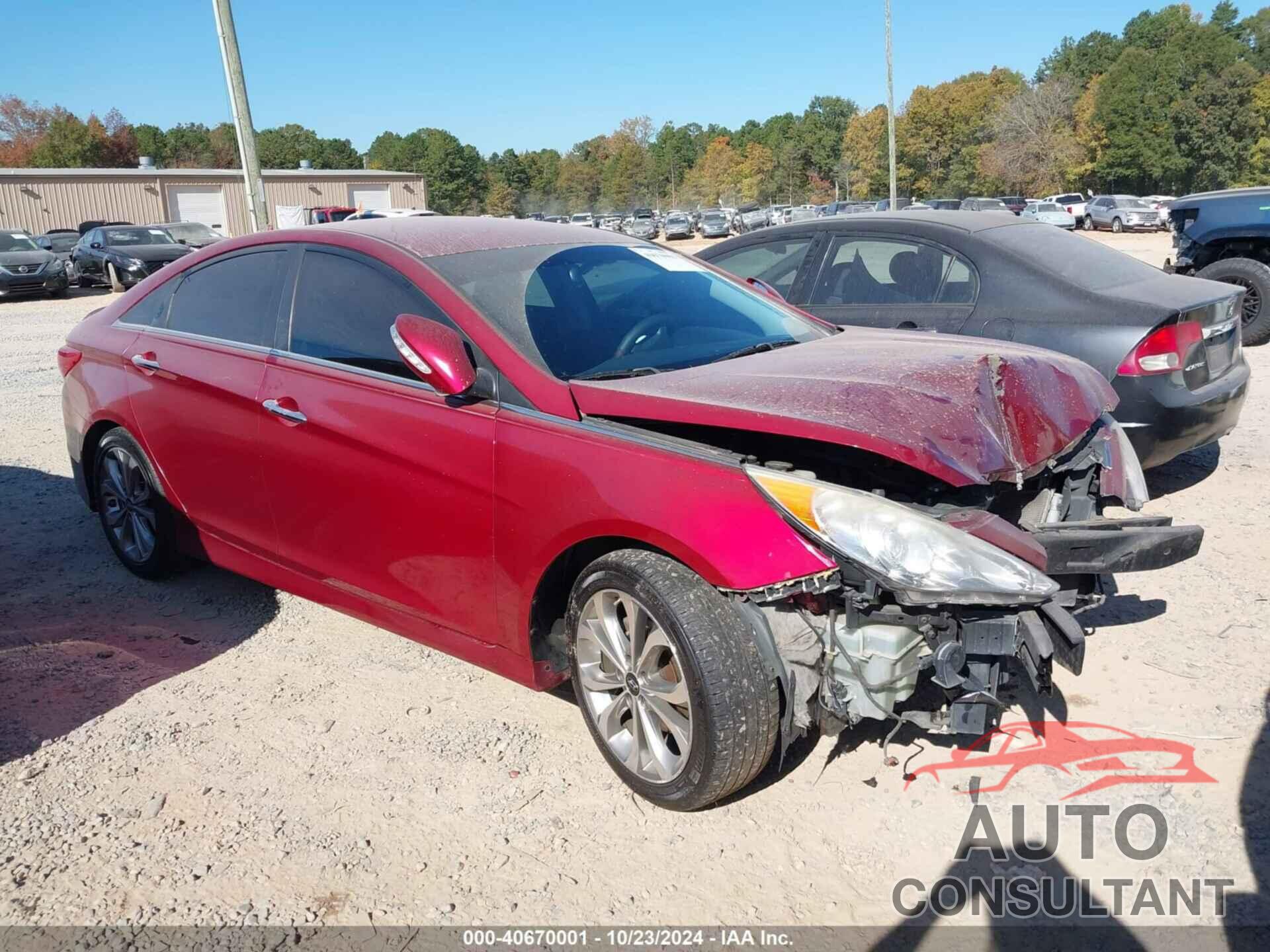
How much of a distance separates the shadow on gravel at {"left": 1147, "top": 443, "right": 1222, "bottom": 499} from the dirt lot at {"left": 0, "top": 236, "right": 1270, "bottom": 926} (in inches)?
54.5

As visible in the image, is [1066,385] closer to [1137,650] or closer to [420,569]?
[1137,650]

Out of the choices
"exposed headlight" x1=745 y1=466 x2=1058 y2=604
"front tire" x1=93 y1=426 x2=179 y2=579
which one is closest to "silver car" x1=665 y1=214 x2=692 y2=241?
"front tire" x1=93 y1=426 x2=179 y2=579

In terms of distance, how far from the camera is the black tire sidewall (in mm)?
2764

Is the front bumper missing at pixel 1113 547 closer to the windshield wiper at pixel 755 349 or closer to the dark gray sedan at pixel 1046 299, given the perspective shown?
the windshield wiper at pixel 755 349

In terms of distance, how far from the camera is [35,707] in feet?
12.3

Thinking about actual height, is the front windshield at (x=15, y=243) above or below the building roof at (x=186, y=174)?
below

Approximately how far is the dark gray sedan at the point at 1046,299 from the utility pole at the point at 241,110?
8.20 meters

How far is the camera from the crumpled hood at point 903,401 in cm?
273

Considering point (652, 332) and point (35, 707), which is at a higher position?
point (652, 332)

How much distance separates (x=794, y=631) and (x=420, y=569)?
1.41 metres

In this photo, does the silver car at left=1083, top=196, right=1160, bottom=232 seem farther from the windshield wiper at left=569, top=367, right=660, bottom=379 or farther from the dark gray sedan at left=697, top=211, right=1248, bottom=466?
the windshield wiper at left=569, top=367, right=660, bottom=379

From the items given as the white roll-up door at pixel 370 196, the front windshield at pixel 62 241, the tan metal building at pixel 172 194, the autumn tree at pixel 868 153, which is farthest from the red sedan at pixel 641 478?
the autumn tree at pixel 868 153

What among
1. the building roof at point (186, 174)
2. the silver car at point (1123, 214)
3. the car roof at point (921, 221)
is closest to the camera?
the car roof at point (921, 221)

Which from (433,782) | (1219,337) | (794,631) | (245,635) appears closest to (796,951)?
(794,631)
